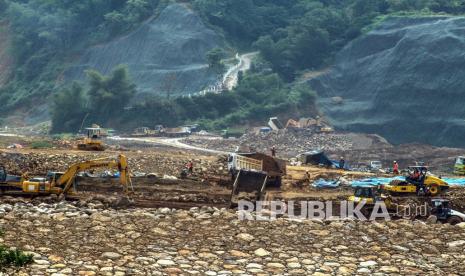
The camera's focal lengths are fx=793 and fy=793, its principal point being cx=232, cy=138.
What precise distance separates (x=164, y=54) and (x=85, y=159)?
158 feet

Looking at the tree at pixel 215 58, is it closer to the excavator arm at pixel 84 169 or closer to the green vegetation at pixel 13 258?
the excavator arm at pixel 84 169

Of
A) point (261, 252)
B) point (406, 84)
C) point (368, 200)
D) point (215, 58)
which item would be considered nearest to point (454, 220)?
point (368, 200)

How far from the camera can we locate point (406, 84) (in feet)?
238

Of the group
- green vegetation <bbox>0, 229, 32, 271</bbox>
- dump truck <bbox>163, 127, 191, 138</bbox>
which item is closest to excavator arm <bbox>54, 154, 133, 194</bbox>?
green vegetation <bbox>0, 229, 32, 271</bbox>

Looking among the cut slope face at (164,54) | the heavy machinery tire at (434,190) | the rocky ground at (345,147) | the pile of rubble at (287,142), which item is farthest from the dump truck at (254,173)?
the cut slope face at (164,54)

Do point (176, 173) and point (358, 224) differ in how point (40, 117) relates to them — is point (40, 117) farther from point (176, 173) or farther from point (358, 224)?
point (358, 224)

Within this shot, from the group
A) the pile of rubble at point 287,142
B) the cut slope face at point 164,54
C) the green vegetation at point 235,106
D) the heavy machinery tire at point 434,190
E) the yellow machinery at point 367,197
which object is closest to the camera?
the yellow machinery at point 367,197

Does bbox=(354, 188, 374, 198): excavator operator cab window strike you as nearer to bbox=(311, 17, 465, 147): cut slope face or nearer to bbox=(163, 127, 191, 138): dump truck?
bbox=(163, 127, 191, 138): dump truck

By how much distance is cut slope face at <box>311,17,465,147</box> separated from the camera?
6875 cm

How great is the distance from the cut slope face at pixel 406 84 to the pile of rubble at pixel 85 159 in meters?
36.1

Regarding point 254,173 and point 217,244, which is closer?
point 217,244

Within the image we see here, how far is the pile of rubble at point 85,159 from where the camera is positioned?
1187 inches

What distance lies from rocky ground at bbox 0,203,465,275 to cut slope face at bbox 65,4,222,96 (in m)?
57.2

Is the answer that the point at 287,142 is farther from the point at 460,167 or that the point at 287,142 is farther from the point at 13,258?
the point at 13,258
